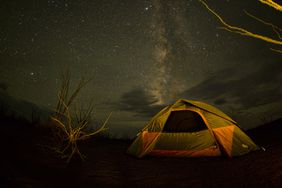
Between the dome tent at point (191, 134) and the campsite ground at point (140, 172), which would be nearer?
the campsite ground at point (140, 172)

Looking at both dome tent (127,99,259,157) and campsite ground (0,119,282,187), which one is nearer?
campsite ground (0,119,282,187)

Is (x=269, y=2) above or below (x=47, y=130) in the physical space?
above

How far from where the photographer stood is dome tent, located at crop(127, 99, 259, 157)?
22.3 feet

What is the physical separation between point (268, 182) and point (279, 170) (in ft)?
2.38

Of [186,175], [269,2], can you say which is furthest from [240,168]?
[269,2]

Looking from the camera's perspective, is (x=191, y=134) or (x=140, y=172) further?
(x=191, y=134)

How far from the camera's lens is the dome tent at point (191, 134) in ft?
22.3

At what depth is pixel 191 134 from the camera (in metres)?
7.29

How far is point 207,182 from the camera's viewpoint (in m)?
4.49

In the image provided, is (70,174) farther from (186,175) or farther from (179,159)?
(179,159)

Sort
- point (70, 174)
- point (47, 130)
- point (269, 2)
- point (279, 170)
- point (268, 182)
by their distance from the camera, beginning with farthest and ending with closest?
point (47, 130) → point (70, 174) → point (279, 170) → point (268, 182) → point (269, 2)

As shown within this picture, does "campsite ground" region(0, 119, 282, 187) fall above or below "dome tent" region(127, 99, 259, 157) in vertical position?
below

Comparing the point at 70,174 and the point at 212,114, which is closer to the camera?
the point at 70,174

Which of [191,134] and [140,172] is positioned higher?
[191,134]
